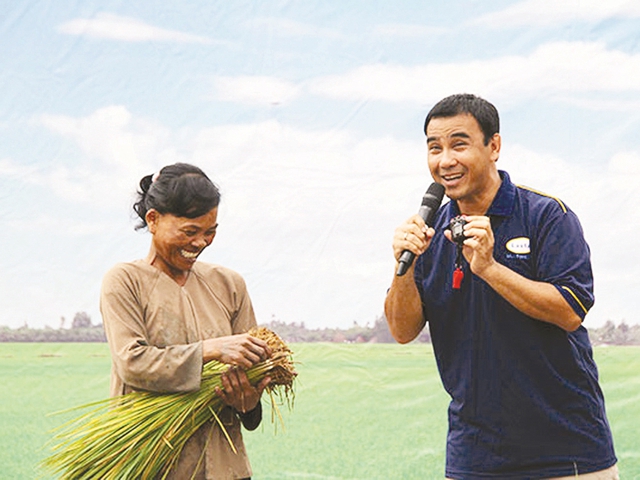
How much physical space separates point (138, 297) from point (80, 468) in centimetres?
44

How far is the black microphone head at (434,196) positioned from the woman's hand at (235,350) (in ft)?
1.74

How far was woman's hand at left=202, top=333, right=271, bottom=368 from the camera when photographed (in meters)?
2.14

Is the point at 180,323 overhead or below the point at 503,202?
below

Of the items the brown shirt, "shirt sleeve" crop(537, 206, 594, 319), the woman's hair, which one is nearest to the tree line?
the brown shirt

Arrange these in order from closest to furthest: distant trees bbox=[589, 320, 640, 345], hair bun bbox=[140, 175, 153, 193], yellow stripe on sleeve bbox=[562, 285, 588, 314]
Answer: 1. yellow stripe on sleeve bbox=[562, 285, 588, 314]
2. hair bun bbox=[140, 175, 153, 193]
3. distant trees bbox=[589, 320, 640, 345]

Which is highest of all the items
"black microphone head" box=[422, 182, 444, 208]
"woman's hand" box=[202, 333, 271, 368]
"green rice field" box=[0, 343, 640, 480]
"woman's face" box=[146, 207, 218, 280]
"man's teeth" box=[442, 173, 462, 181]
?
"man's teeth" box=[442, 173, 462, 181]

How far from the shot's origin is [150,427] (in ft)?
7.23

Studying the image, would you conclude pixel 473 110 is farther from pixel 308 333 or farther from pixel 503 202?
pixel 308 333

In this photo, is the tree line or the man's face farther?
the tree line

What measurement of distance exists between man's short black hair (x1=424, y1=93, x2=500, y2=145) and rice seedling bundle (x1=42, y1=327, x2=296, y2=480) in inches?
26.3

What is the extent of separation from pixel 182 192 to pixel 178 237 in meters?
0.10

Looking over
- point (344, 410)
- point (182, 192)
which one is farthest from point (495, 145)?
point (344, 410)

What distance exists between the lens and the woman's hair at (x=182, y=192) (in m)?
2.19

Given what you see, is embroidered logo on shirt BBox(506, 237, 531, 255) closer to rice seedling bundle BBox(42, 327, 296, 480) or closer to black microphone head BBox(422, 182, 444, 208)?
black microphone head BBox(422, 182, 444, 208)
